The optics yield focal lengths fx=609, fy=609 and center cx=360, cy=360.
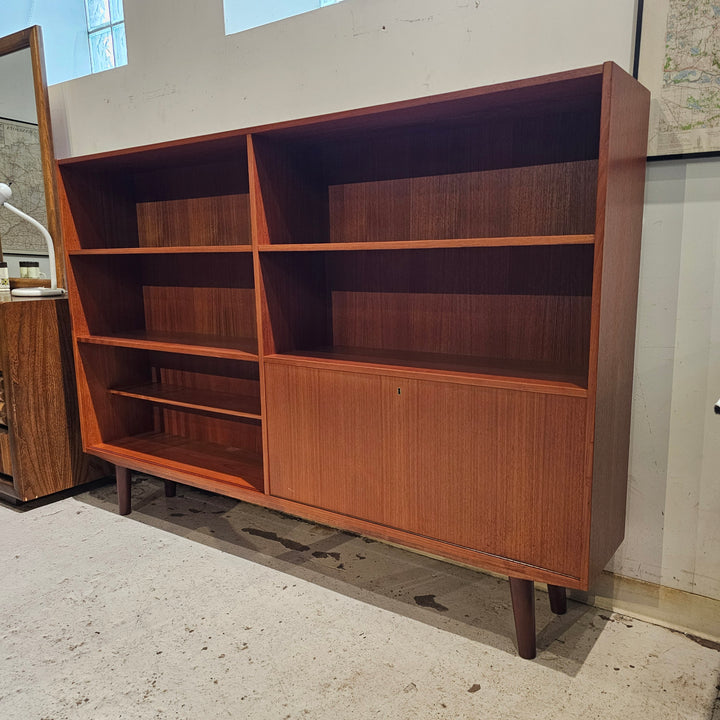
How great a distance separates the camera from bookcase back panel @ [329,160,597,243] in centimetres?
166

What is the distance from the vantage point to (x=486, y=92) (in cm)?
140

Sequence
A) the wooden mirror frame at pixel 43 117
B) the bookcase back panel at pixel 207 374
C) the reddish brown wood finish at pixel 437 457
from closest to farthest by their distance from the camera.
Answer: the reddish brown wood finish at pixel 437 457
the bookcase back panel at pixel 207 374
the wooden mirror frame at pixel 43 117

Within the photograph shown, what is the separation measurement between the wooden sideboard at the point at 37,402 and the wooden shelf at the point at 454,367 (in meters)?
1.22

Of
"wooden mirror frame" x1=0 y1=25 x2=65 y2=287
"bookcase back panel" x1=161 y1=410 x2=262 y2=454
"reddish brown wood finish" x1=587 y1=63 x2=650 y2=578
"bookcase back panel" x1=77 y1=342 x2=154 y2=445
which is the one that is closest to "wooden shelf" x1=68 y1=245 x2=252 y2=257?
"bookcase back panel" x1=77 y1=342 x2=154 y2=445

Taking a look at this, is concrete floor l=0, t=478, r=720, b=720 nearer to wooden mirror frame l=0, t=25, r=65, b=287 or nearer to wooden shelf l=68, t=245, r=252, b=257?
wooden shelf l=68, t=245, r=252, b=257

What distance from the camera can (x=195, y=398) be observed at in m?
2.42

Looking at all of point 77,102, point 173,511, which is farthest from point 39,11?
point 173,511

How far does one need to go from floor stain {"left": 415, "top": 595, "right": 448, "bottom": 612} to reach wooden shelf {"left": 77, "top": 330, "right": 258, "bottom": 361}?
0.91 meters

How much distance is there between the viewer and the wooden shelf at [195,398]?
87.1 inches

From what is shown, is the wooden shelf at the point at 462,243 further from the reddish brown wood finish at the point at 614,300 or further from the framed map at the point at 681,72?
the framed map at the point at 681,72

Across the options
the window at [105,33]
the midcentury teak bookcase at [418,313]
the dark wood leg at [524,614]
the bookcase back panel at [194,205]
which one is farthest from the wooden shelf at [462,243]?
the window at [105,33]

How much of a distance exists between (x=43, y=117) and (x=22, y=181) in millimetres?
312

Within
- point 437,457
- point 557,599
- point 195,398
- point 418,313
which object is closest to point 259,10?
point 418,313

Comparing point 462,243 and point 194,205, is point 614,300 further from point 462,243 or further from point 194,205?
point 194,205
